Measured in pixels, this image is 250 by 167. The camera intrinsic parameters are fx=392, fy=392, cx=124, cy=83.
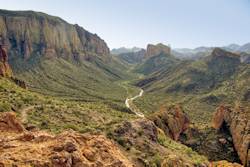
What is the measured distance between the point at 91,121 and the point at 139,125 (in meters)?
13.1

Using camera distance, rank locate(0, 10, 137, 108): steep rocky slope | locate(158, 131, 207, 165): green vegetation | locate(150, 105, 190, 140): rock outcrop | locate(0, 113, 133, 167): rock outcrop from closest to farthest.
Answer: locate(0, 113, 133, 167): rock outcrop → locate(158, 131, 207, 165): green vegetation → locate(150, 105, 190, 140): rock outcrop → locate(0, 10, 137, 108): steep rocky slope

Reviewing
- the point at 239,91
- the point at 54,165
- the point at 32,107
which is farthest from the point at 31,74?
the point at 54,165

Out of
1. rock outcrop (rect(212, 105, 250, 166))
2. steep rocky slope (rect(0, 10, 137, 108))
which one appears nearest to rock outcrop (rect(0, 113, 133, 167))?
rock outcrop (rect(212, 105, 250, 166))

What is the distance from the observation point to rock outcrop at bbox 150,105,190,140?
2586 inches

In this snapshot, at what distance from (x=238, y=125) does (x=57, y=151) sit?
4636 cm

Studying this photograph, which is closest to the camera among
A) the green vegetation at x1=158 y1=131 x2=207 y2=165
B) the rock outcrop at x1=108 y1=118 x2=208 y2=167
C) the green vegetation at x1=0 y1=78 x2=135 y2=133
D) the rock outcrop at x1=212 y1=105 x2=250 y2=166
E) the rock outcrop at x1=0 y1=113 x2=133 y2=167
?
the rock outcrop at x1=0 y1=113 x2=133 y2=167

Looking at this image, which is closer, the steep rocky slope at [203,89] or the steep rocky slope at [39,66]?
the steep rocky slope at [203,89]

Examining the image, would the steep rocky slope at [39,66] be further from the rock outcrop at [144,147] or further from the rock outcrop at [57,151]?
the rock outcrop at [57,151]

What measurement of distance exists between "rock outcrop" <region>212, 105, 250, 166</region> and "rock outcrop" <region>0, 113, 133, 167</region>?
3511cm

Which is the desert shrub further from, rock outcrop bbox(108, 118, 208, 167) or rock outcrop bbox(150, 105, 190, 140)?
rock outcrop bbox(150, 105, 190, 140)

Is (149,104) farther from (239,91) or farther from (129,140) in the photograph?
(129,140)

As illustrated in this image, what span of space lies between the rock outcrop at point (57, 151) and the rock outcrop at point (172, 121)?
3793 centimetres

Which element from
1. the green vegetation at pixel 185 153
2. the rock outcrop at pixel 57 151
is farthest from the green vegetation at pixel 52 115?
the rock outcrop at pixel 57 151

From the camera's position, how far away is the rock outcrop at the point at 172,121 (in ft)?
216
